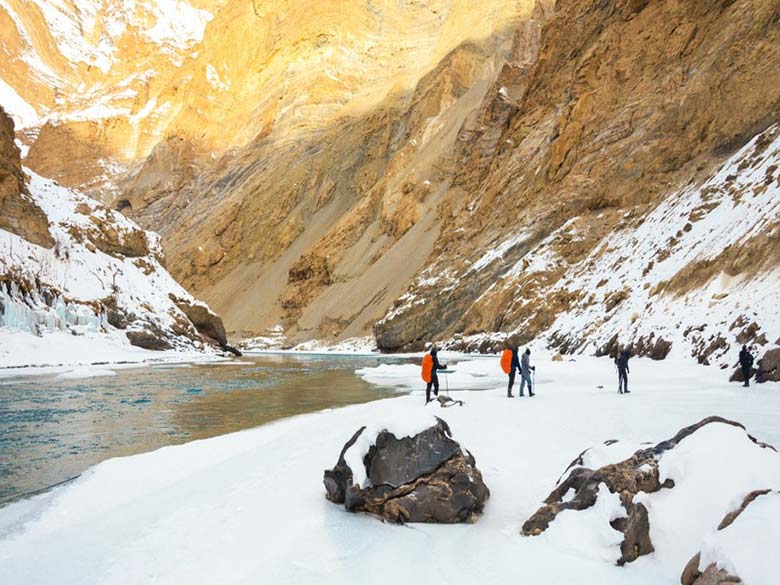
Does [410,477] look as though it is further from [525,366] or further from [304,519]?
[525,366]

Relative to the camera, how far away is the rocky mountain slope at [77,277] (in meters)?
29.3

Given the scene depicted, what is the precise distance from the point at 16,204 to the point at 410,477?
33435 millimetres

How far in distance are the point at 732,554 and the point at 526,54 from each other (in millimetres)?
75959

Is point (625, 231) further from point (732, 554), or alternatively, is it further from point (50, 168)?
point (50, 168)

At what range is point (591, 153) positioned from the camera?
1558 inches

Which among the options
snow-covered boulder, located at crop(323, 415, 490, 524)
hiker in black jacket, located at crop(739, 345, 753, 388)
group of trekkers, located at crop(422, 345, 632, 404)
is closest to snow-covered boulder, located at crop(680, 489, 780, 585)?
snow-covered boulder, located at crop(323, 415, 490, 524)

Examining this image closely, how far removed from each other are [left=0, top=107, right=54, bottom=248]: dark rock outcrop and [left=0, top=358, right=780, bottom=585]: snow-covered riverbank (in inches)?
1109

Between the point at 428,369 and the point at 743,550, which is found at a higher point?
the point at 428,369

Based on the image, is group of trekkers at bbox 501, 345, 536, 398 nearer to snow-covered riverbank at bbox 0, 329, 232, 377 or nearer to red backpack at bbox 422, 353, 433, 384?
red backpack at bbox 422, 353, 433, 384

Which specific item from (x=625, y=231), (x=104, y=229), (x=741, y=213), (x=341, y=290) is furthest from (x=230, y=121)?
(x=741, y=213)

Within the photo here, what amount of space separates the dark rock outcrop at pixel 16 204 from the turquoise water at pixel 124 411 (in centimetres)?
1190

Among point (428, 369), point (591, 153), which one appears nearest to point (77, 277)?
point (428, 369)

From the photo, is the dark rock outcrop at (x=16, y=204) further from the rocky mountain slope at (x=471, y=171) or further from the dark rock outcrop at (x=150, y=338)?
the rocky mountain slope at (x=471, y=171)

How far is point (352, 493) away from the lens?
5.54m
